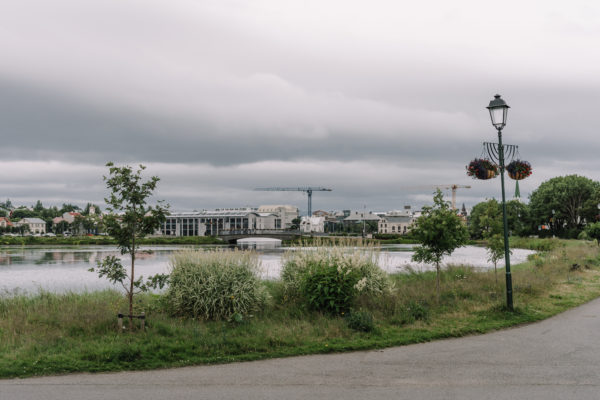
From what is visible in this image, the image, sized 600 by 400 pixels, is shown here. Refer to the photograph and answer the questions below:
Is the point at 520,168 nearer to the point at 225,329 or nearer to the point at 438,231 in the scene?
the point at 438,231

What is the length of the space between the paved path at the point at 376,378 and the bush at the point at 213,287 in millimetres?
3097

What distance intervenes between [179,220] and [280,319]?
193024 millimetres

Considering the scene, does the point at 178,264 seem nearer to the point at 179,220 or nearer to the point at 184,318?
the point at 184,318

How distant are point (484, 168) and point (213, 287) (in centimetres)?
871

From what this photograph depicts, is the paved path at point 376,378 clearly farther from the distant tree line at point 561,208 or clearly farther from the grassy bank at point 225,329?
the distant tree line at point 561,208

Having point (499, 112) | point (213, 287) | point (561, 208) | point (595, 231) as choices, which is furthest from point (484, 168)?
point (561, 208)

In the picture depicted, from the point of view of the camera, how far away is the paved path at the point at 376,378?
6.43 m

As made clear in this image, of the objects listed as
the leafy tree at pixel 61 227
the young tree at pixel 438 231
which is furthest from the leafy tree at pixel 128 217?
the leafy tree at pixel 61 227

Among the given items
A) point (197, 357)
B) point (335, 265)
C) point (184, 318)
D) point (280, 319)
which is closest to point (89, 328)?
point (184, 318)

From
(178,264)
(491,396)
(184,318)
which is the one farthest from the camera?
(178,264)

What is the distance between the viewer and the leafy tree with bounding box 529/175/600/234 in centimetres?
8381

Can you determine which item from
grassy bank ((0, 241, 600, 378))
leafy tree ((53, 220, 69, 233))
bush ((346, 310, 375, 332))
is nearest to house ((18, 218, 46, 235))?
leafy tree ((53, 220, 69, 233))

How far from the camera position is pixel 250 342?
898cm

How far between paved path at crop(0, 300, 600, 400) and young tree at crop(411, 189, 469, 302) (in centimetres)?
488
